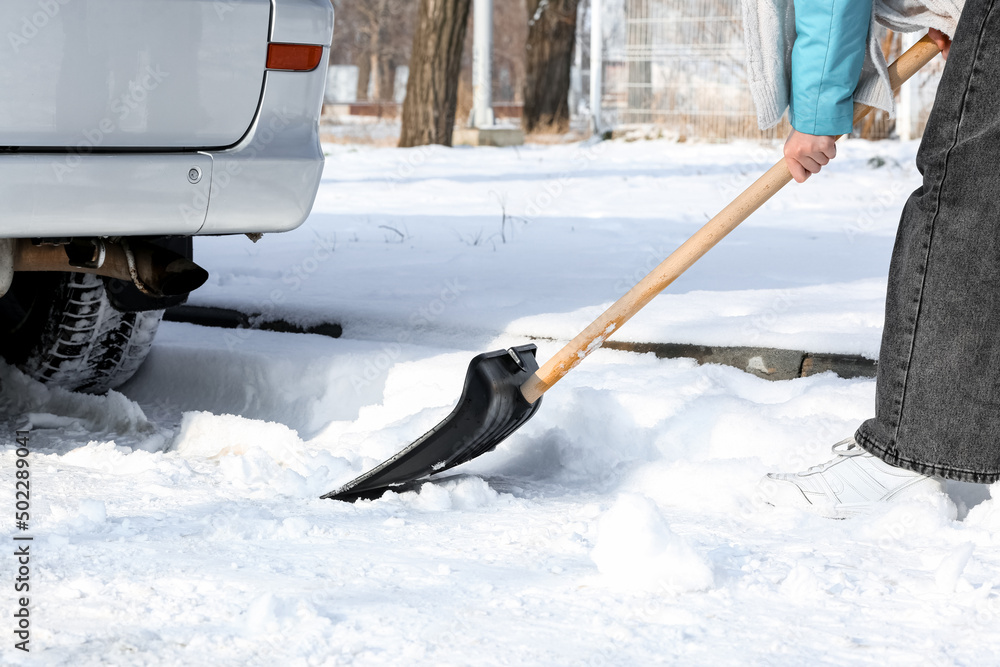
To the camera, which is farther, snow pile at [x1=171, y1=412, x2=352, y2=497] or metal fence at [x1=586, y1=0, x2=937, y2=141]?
metal fence at [x1=586, y1=0, x2=937, y2=141]

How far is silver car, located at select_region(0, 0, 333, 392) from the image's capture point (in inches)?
75.3

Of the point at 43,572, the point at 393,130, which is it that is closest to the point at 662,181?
the point at 43,572

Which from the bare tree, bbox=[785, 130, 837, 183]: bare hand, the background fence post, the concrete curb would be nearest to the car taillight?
bbox=[785, 130, 837, 183]: bare hand

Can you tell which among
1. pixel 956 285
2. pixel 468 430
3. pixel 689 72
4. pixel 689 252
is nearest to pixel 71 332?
pixel 468 430

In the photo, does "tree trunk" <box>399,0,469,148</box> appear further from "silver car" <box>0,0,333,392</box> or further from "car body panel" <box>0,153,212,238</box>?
"car body panel" <box>0,153,212,238</box>

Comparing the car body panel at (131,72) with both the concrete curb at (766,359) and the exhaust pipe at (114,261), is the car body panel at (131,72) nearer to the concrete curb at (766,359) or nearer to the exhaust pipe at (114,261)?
the exhaust pipe at (114,261)

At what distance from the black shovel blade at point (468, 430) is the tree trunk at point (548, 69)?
1490 cm

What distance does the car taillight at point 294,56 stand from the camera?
2.16 m

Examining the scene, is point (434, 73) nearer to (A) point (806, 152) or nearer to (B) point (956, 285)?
(A) point (806, 152)

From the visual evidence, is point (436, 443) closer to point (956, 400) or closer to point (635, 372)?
point (635, 372)

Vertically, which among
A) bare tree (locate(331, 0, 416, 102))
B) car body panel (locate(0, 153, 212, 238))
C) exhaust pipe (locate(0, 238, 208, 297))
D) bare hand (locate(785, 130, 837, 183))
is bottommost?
exhaust pipe (locate(0, 238, 208, 297))

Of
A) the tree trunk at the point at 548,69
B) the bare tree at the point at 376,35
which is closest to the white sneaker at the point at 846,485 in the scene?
the tree trunk at the point at 548,69

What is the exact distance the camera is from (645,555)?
1572 millimetres

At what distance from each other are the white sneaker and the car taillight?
4.24ft
